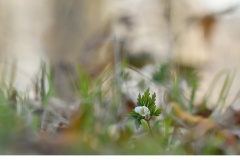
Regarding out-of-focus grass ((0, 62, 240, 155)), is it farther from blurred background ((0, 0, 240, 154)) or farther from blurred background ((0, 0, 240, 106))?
blurred background ((0, 0, 240, 106))

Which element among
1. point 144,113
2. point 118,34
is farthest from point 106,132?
point 118,34

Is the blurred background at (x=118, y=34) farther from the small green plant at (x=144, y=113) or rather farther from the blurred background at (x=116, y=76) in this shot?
the small green plant at (x=144, y=113)

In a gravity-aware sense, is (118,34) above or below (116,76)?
below

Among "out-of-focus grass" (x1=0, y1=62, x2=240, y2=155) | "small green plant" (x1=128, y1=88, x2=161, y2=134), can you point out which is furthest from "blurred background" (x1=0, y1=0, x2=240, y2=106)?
"small green plant" (x1=128, y1=88, x2=161, y2=134)

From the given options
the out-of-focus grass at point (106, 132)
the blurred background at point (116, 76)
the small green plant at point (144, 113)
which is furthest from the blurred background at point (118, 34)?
the small green plant at point (144, 113)

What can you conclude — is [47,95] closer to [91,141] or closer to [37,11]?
[91,141]

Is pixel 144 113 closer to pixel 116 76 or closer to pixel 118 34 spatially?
pixel 116 76

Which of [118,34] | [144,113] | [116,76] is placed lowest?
[118,34]

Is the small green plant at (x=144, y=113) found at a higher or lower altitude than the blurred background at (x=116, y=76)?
higher

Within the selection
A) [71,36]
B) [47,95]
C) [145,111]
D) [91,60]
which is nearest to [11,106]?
[47,95]
